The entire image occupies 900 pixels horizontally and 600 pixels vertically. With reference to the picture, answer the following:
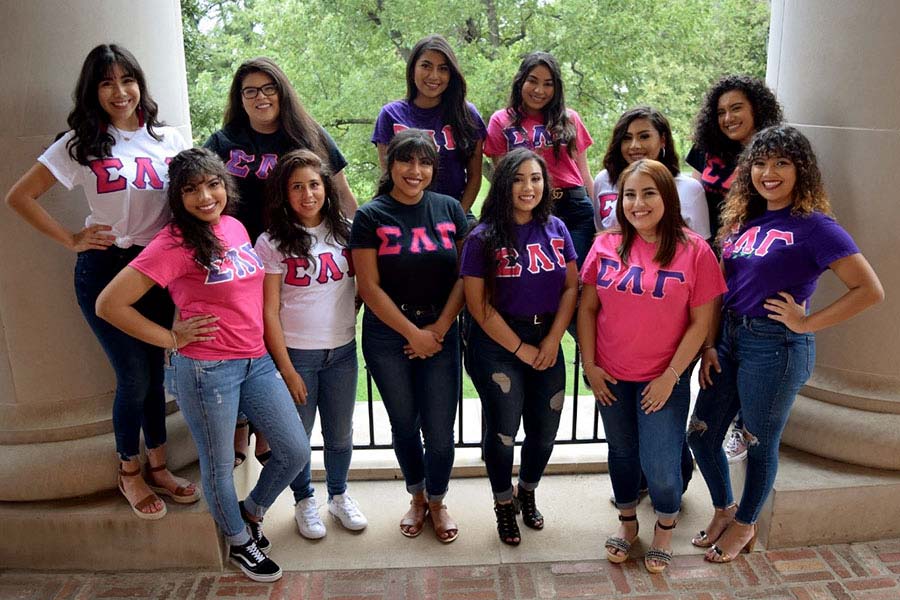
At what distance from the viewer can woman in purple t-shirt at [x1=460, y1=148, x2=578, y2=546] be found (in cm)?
291

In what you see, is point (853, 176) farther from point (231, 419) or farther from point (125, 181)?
point (125, 181)

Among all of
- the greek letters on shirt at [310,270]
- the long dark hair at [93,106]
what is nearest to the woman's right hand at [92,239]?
the long dark hair at [93,106]

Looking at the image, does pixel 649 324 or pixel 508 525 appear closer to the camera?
pixel 649 324

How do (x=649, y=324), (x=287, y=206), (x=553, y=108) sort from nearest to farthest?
(x=649, y=324)
(x=287, y=206)
(x=553, y=108)

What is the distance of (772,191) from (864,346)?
3.37 feet

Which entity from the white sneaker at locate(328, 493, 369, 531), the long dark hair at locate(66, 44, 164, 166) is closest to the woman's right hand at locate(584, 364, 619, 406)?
the white sneaker at locate(328, 493, 369, 531)

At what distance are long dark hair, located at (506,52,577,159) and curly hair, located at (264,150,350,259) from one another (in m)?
0.95

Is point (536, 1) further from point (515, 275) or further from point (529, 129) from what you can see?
point (515, 275)

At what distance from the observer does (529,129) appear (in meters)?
3.41

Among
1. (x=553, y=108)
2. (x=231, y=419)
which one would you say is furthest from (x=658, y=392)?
(x=231, y=419)

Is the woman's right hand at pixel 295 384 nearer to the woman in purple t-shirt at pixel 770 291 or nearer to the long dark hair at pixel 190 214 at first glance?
the long dark hair at pixel 190 214

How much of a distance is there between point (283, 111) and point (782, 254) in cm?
197

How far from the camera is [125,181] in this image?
2844 mm

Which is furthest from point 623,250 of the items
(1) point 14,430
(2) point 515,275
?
(1) point 14,430
